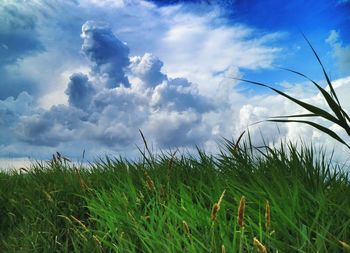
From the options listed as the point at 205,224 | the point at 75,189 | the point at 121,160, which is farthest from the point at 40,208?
the point at 205,224

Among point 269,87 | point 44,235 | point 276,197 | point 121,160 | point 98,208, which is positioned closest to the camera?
point 276,197

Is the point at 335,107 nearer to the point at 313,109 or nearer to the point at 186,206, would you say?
the point at 313,109

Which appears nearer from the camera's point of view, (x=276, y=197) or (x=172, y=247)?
(x=172, y=247)

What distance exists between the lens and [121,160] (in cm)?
561

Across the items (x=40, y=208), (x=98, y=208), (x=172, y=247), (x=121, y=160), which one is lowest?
(x=172, y=247)

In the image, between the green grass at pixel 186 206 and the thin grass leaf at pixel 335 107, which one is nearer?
Answer: the green grass at pixel 186 206

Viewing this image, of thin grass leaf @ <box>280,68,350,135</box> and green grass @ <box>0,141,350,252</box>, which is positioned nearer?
green grass @ <box>0,141,350,252</box>

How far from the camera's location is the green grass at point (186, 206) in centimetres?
262

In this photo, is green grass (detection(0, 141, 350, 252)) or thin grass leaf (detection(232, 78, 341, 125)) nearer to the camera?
green grass (detection(0, 141, 350, 252))

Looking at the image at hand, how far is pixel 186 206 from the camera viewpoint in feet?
10.6

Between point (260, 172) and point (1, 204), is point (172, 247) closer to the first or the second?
point (260, 172)

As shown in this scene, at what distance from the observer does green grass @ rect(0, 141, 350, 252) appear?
2.62 m

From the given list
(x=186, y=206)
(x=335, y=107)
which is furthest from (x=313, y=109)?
(x=186, y=206)

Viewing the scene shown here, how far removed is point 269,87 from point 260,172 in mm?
733
